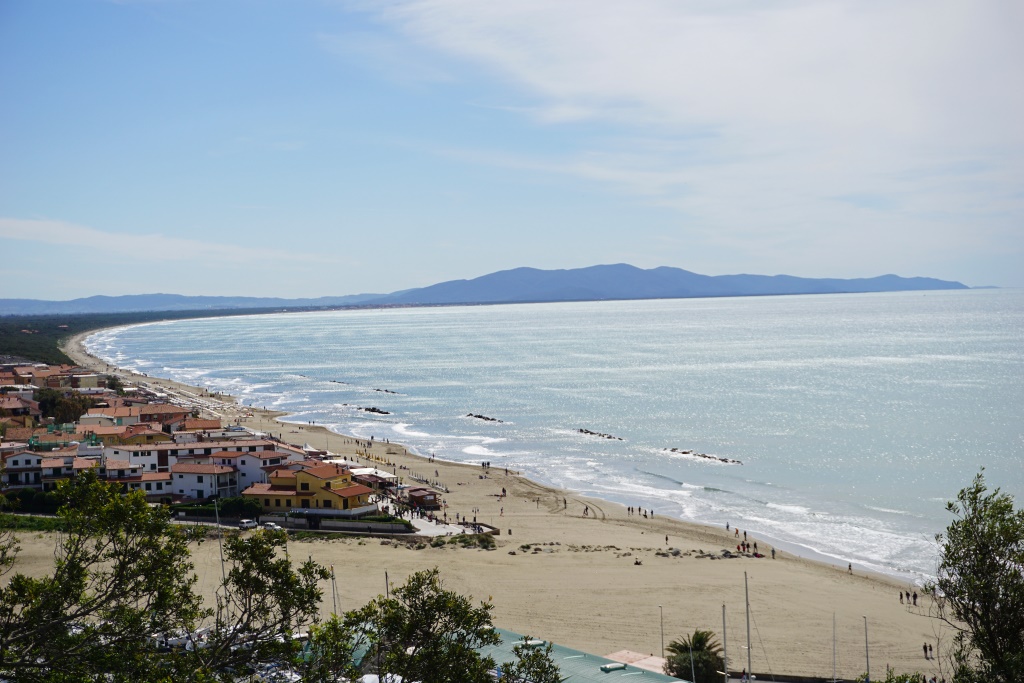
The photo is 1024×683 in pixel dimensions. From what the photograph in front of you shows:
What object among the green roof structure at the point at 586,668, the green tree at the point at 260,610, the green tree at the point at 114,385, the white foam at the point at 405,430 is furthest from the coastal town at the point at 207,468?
the green tree at the point at 260,610

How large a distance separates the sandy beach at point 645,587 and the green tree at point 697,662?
1987 mm

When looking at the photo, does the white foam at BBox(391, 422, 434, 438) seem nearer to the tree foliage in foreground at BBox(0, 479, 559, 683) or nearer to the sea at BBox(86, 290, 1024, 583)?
the sea at BBox(86, 290, 1024, 583)

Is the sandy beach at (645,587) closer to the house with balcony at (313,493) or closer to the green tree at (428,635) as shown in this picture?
the house with balcony at (313,493)

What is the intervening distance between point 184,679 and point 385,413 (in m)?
69.9

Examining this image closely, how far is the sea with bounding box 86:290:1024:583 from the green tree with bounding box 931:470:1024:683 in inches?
789

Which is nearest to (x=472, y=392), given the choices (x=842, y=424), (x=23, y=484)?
(x=842, y=424)

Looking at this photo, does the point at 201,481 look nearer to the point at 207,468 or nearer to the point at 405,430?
the point at 207,468

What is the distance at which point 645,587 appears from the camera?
97.5 feet

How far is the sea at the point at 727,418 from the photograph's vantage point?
139 feet

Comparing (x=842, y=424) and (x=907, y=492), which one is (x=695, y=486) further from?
(x=842, y=424)

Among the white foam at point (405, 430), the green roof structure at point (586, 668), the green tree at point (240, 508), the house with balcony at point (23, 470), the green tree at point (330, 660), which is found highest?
the green tree at point (330, 660)

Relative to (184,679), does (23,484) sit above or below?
below

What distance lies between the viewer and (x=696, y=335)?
7096 inches

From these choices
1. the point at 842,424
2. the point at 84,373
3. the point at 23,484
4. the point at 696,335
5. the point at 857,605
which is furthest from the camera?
the point at 696,335
